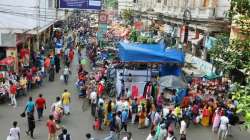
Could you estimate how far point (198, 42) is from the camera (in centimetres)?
3391

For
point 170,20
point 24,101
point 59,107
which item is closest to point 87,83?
point 24,101

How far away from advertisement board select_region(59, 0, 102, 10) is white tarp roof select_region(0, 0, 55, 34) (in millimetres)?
1845

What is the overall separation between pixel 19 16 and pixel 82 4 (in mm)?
4596

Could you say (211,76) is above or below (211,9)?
below

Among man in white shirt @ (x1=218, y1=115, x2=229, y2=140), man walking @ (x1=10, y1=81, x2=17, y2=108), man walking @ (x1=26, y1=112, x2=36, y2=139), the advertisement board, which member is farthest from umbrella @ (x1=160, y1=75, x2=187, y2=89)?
the advertisement board

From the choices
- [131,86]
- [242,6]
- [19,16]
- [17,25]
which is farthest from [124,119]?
[19,16]

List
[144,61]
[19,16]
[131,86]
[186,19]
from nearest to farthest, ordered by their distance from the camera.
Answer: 1. [144,61]
2. [131,86]
3. [19,16]
4. [186,19]

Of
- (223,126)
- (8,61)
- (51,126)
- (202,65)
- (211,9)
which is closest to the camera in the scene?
(51,126)

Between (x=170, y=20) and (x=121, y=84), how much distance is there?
23196 mm

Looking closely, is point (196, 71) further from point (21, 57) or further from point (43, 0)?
point (43, 0)

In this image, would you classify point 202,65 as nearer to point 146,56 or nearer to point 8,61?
point 146,56

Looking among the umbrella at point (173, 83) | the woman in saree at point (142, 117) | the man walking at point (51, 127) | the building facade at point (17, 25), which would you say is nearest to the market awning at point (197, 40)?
the building facade at point (17, 25)

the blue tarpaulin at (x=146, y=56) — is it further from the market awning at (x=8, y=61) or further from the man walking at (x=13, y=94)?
the market awning at (x=8, y=61)

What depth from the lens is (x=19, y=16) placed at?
2859 cm
